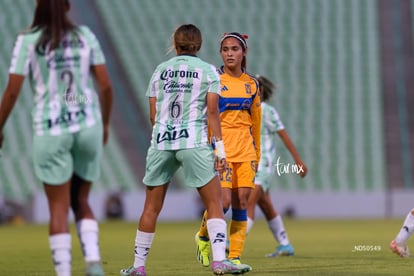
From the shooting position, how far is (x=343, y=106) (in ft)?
92.6

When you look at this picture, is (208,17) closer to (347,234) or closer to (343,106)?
(343,106)

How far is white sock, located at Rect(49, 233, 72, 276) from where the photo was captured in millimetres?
5980

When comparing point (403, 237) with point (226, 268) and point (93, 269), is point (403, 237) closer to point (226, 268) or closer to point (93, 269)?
point (226, 268)

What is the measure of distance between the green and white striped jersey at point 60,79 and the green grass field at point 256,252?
8.72 ft

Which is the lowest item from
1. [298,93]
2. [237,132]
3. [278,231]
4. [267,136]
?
[278,231]

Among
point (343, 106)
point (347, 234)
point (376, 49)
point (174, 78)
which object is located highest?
point (376, 49)

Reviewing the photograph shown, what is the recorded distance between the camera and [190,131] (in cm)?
757

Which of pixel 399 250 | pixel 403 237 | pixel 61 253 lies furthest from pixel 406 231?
pixel 61 253

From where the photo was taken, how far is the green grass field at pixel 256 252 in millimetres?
8820

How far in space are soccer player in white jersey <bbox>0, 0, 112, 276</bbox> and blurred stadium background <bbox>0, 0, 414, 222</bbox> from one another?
A: 1646 cm

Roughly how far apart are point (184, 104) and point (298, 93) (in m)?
21.2

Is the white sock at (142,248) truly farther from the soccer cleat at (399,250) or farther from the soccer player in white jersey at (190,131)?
the soccer cleat at (399,250)

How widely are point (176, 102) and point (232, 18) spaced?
23905 mm

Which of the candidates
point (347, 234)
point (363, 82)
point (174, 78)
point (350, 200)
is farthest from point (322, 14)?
point (174, 78)
